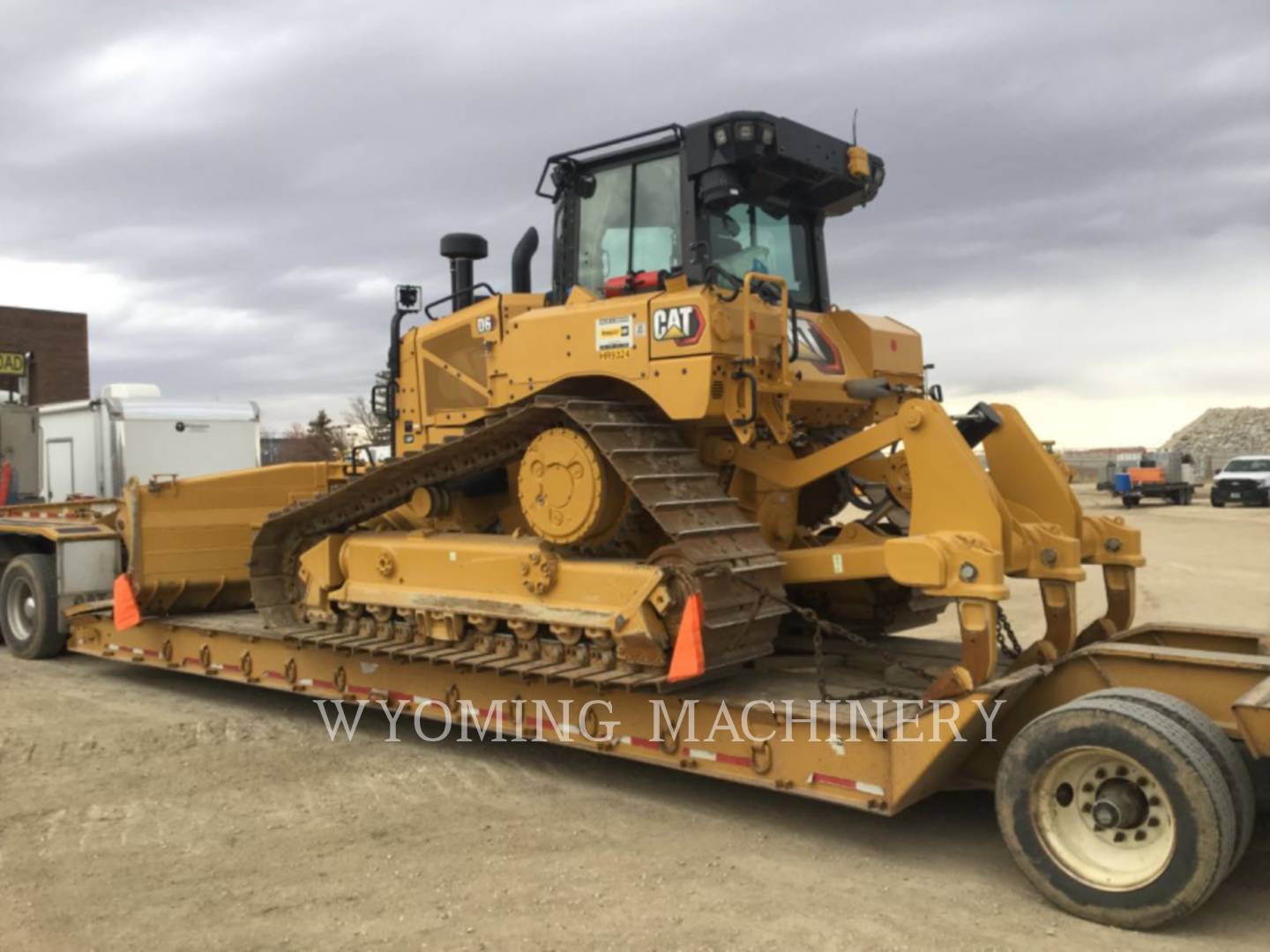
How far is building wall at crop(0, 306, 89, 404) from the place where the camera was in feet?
90.5

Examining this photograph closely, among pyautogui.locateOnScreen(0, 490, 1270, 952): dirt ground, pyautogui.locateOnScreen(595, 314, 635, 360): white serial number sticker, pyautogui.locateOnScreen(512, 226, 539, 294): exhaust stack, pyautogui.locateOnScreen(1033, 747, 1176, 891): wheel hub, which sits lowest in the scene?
pyautogui.locateOnScreen(0, 490, 1270, 952): dirt ground

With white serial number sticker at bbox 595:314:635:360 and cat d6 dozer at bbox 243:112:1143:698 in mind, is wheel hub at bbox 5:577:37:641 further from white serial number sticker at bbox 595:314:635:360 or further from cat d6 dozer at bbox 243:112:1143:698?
white serial number sticker at bbox 595:314:635:360

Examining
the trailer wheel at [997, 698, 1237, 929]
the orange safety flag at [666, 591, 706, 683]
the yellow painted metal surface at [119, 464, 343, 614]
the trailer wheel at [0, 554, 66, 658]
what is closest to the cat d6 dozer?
the orange safety flag at [666, 591, 706, 683]

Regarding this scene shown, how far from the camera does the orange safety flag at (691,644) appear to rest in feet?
17.5

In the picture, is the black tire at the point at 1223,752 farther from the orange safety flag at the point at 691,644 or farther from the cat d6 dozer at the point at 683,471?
the orange safety flag at the point at 691,644

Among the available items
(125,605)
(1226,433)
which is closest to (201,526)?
(125,605)

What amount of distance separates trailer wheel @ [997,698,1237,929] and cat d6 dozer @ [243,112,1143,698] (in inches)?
23.1

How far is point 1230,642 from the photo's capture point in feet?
18.9

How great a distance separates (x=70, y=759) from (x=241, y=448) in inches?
266

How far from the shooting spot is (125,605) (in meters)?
8.77

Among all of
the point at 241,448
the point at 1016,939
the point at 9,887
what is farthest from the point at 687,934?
the point at 241,448

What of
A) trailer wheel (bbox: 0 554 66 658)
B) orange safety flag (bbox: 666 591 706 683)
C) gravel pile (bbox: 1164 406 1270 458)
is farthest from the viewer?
gravel pile (bbox: 1164 406 1270 458)

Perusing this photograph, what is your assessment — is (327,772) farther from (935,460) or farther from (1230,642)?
(1230,642)

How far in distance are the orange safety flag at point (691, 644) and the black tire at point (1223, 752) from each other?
6.12 feet
